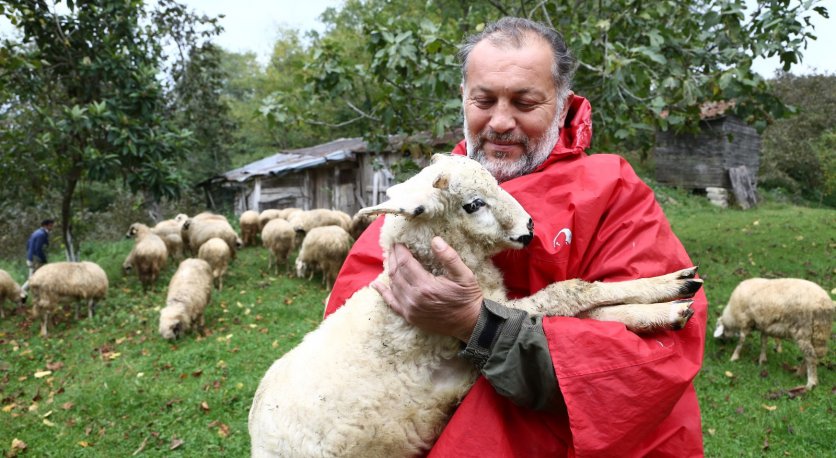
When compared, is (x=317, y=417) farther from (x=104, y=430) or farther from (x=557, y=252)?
(x=104, y=430)

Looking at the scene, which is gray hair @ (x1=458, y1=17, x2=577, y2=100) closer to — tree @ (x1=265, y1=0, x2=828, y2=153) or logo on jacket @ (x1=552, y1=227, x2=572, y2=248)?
logo on jacket @ (x1=552, y1=227, x2=572, y2=248)

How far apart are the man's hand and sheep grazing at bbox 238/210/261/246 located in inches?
752

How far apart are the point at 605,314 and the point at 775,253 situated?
14.0 meters

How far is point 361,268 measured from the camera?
267 centimetres

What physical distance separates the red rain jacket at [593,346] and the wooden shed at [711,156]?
2502cm

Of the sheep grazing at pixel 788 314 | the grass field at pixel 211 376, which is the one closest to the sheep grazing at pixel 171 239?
the grass field at pixel 211 376

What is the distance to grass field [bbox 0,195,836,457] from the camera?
6312mm

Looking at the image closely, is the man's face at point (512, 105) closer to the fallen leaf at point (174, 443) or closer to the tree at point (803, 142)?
the fallen leaf at point (174, 443)

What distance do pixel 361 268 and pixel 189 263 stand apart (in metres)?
10.3

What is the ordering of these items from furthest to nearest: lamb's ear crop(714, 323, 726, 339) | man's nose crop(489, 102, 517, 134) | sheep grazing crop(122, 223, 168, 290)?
sheep grazing crop(122, 223, 168, 290) → lamb's ear crop(714, 323, 726, 339) → man's nose crop(489, 102, 517, 134)

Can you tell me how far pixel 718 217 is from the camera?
20172 millimetres

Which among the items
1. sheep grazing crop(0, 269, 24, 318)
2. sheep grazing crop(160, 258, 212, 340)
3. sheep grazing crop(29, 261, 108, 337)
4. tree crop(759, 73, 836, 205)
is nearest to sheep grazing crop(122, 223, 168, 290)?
sheep grazing crop(29, 261, 108, 337)

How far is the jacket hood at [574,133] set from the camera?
7.67 ft

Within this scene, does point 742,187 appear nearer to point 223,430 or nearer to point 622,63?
point 622,63
